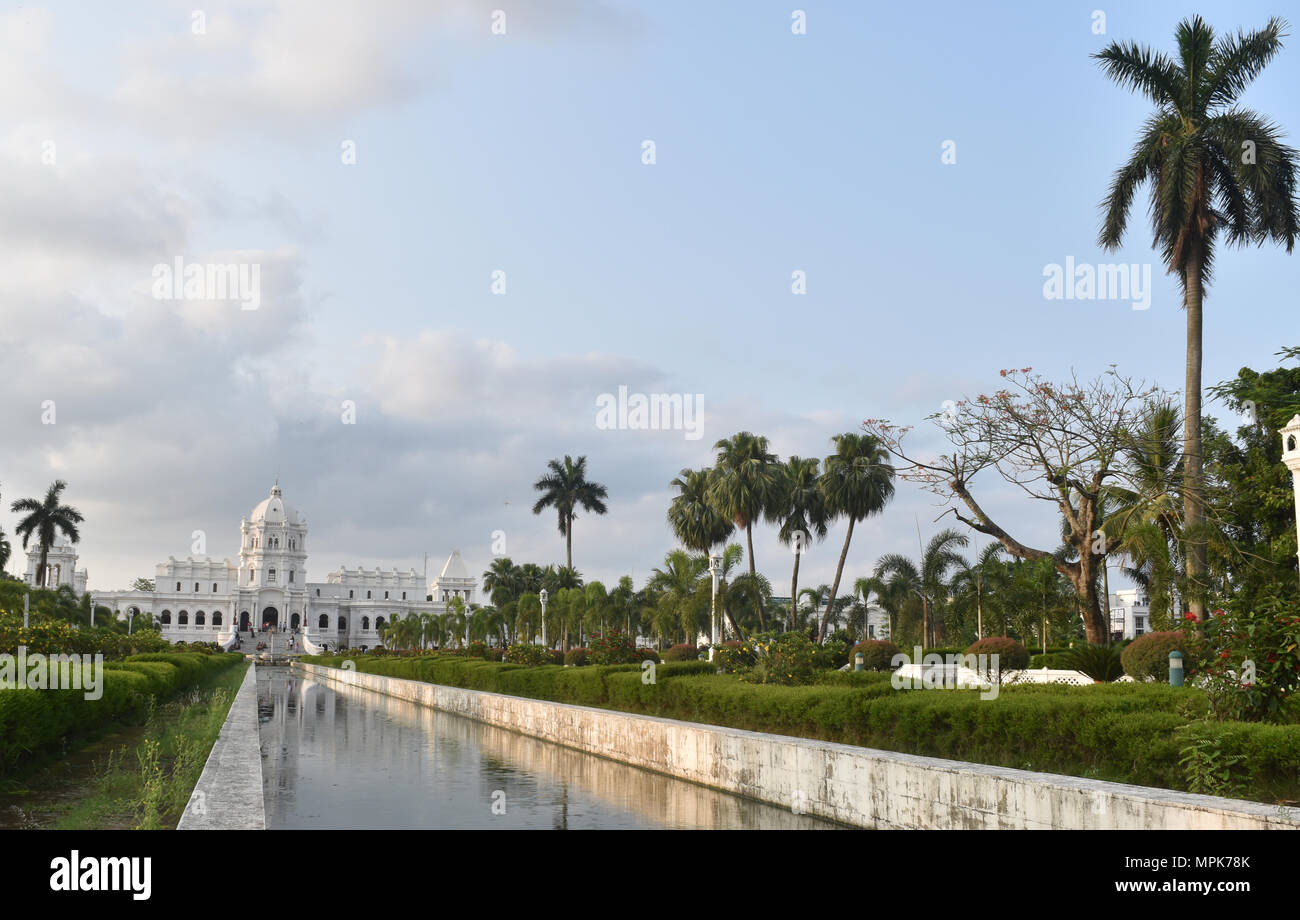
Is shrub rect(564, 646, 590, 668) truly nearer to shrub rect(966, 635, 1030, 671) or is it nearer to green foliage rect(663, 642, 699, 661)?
green foliage rect(663, 642, 699, 661)

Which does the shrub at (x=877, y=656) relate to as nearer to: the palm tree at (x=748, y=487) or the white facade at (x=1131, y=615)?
the palm tree at (x=748, y=487)

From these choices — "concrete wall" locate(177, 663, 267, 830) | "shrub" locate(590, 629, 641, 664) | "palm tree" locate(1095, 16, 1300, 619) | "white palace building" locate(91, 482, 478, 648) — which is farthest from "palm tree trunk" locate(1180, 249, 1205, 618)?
"white palace building" locate(91, 482, 478, 648)

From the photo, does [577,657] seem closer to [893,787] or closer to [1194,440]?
[1194,440]

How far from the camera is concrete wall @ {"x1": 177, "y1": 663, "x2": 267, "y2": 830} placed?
26.9 ft

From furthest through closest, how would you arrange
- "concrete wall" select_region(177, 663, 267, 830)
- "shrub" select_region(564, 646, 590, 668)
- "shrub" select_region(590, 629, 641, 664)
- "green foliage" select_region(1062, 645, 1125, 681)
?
"shrub" select_region(564, 646, 590, 668) → "shrub" select_region(590, 629, 641, 664) → "green foliage" select_region(1062, 645, 1125, 681) → "concrete wall" select_region(177, 663, 267, 830)

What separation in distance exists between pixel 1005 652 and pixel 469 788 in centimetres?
1849

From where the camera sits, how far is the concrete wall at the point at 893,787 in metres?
7.27

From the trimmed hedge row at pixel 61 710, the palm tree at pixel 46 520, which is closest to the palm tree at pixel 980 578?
the trimmed hedge row at pixel 61 710

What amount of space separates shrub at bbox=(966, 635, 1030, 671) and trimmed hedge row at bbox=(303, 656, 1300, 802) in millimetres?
11484

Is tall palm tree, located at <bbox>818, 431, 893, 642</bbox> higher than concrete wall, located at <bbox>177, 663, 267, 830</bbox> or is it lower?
higher

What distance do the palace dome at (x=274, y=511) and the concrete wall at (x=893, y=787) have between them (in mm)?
142623

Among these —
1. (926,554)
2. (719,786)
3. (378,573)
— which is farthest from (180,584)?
(719,786)
